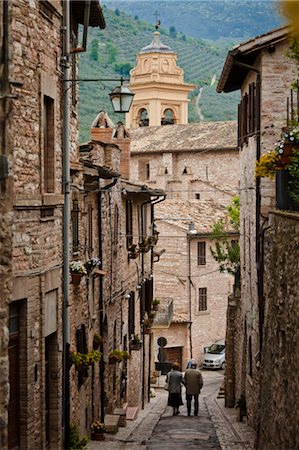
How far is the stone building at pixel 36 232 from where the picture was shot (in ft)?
38.2

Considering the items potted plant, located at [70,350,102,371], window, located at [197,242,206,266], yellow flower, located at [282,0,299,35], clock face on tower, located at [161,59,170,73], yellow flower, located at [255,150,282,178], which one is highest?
clock face on tower, located at [161,59,170,73]

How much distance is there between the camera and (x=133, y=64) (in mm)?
141000

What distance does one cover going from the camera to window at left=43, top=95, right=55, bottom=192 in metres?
13.6

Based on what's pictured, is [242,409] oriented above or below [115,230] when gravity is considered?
below

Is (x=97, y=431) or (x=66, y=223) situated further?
(x=97, y=431)

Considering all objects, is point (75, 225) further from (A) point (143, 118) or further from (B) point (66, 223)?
(A) point (143, 118)

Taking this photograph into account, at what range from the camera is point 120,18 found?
168m

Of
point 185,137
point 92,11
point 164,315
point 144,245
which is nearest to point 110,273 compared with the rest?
point 144,245

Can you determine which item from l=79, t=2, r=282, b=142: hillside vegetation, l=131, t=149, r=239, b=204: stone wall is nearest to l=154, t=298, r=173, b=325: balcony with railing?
l=131, t=149, r=239, b=204: stone wall

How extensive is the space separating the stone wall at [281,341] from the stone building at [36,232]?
312cm

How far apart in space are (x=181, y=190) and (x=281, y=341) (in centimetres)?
4602

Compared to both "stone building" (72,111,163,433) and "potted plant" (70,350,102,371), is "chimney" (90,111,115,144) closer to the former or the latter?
"stone building" (72,111,163,433)

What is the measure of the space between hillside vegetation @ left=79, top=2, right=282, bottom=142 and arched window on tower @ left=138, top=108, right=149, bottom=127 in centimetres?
1254

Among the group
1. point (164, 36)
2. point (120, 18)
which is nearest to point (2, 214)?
point (120, 18)
